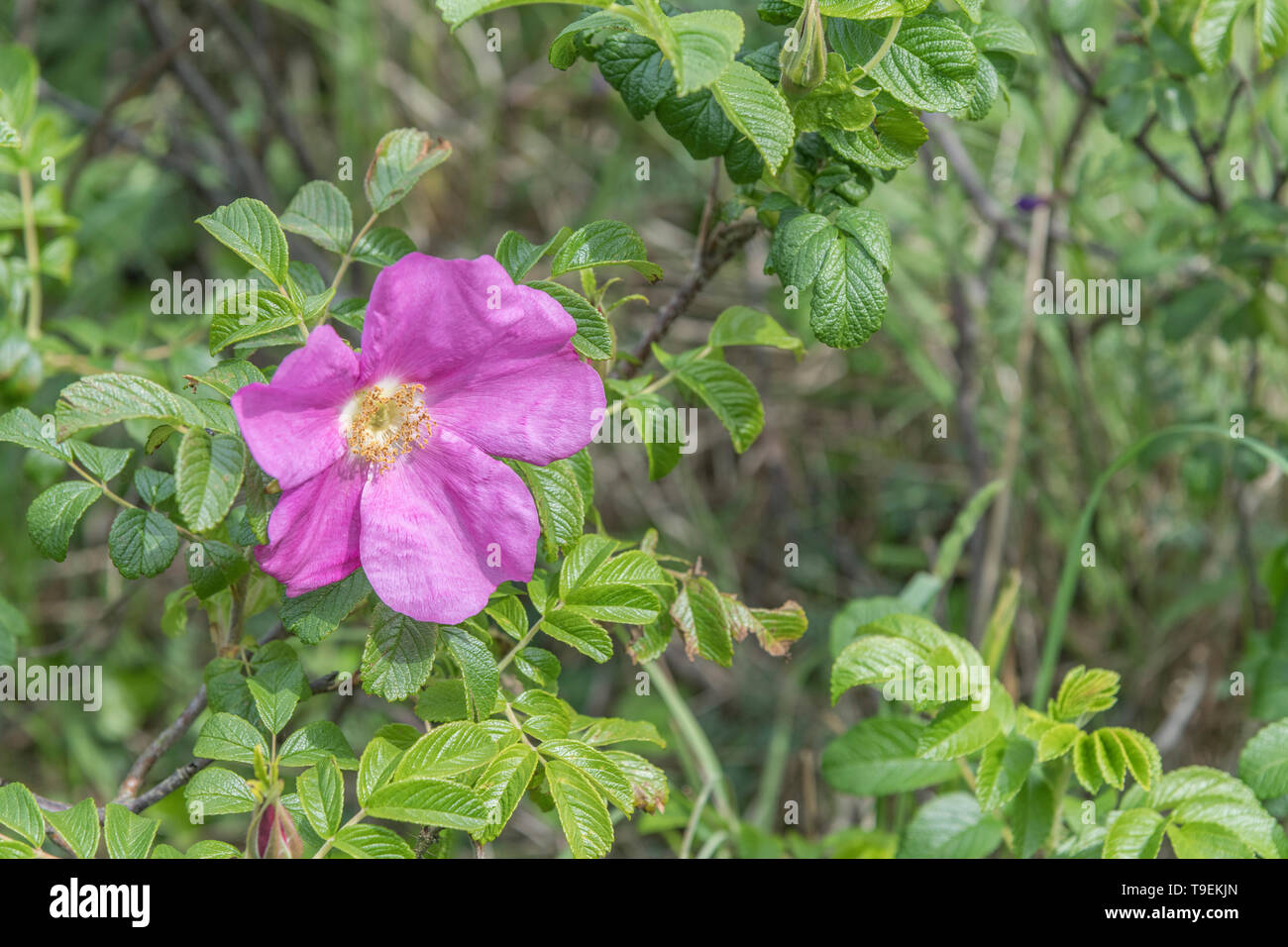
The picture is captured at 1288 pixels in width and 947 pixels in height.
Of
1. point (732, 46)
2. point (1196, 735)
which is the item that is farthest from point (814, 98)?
point (1196, 735)

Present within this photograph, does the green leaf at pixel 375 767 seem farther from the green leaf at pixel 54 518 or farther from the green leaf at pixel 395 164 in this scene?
the green leaf at pixel 395 164

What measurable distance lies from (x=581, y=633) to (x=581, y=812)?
17 cm

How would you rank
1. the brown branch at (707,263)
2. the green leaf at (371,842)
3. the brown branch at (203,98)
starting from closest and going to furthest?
the green leaf at (371,842) < the brown branch at (707,263) < the brown branch at (203,98)

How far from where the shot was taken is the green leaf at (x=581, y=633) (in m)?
1.08

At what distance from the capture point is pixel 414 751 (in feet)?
3.27

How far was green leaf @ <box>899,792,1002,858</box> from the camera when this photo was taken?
A: 1.33 metres

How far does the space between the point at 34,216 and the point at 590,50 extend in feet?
3.18

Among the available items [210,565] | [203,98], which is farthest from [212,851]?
[203,98]

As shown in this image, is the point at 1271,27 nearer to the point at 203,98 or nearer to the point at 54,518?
the point at 54,518

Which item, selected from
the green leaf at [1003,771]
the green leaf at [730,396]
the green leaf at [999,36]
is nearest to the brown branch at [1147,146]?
the green leaf at [999,36]

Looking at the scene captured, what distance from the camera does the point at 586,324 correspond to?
Answer: 1.07 m

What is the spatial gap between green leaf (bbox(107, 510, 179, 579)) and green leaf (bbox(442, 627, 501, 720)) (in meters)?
0.27

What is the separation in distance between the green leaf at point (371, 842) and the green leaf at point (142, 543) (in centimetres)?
30

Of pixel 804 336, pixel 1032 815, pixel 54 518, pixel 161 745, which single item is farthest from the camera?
pixel 804 336
